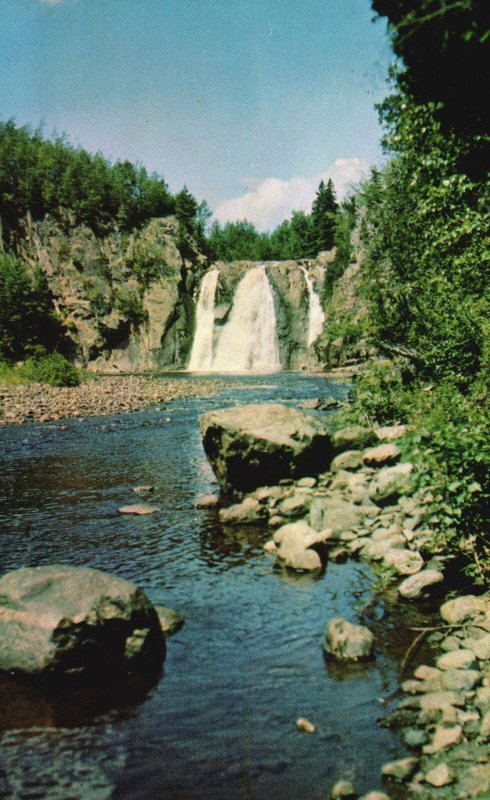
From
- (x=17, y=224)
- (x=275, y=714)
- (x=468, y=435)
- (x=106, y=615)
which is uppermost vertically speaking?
(x=17, y=224)

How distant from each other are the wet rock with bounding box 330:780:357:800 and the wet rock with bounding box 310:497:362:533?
206 inches

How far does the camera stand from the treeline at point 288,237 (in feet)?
273

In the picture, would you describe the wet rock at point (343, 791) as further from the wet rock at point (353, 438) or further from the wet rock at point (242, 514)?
the wet rock at point (353, 438)

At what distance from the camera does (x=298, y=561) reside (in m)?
7.87

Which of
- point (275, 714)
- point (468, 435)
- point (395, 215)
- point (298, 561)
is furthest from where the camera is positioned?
point (395, 215)

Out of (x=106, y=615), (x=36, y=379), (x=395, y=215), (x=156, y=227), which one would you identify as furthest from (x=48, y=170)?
(x=106, y=615)

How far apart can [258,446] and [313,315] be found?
50.1 m

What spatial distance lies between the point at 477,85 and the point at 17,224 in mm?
69257

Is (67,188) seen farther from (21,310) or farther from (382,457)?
(382,457)

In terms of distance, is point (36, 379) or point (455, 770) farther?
point (36, 379)

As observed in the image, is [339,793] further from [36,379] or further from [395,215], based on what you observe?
[36,379]

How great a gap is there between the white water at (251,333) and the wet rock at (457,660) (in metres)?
52.0

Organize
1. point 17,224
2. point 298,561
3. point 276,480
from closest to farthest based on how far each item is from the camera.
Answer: point 298,561 → point 276,480 → point 17,224

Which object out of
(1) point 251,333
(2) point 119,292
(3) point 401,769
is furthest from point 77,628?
(2) point 119,292
